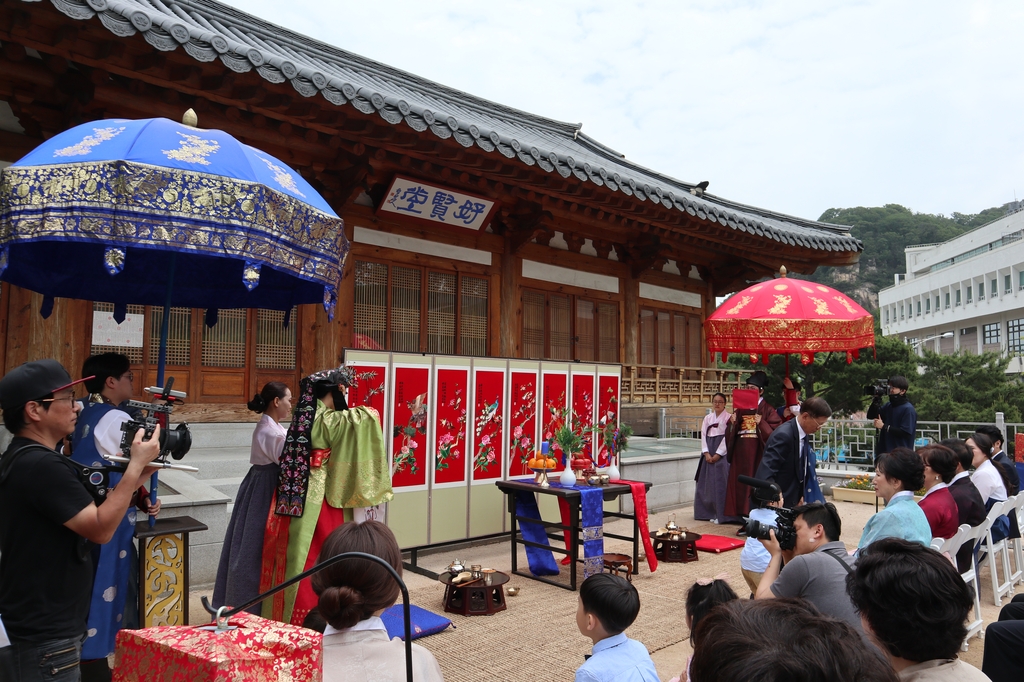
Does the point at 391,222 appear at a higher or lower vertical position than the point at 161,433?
higher

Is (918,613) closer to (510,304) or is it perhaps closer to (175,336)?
(175,336)

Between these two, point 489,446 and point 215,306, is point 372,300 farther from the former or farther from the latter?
point 215,306

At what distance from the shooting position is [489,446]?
260 inches

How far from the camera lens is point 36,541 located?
2.14 metres

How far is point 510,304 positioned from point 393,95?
3603mm

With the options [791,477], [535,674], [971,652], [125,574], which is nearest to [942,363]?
[791,477]

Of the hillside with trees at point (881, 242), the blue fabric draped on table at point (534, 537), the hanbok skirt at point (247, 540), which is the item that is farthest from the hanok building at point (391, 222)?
the hillside with trees at point (881, 242)

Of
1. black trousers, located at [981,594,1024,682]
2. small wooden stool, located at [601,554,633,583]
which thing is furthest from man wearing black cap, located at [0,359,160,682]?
small wooden stool, located at [601,554,633,583]

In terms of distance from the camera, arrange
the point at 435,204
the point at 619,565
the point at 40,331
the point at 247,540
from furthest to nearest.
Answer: the point at 435,204 → the point at 40,331 → the point at 619,565 → the point at 247,540

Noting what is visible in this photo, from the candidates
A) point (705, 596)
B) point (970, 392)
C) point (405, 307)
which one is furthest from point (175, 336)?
point (970, 392)

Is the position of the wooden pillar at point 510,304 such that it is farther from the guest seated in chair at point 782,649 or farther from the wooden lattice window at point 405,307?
the guest seated in chair at point 782,649

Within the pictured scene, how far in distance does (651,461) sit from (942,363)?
726 inches

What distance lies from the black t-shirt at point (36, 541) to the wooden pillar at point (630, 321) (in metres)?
9.32

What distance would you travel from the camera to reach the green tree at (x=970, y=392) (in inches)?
810
